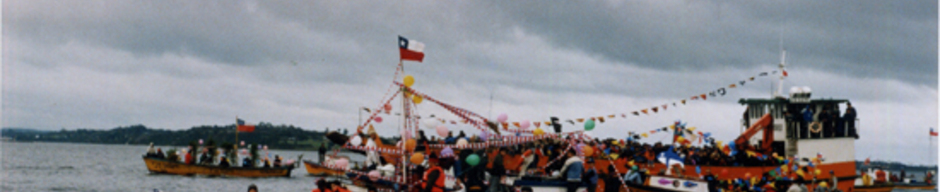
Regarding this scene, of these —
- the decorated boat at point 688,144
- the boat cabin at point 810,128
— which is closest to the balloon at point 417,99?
the decorated boat at point 688,144

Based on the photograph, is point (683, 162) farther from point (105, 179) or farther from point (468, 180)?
point (105, 179)

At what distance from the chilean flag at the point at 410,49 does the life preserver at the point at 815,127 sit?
46.0 feet

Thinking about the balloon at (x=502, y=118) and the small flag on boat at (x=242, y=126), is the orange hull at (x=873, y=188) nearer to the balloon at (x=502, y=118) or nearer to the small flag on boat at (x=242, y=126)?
the balloon at (x=502, y=118)

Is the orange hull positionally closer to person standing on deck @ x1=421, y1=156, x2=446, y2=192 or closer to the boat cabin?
the boat cabin

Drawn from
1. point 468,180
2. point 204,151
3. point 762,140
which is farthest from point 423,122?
point 204,151

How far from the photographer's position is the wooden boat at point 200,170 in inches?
2016

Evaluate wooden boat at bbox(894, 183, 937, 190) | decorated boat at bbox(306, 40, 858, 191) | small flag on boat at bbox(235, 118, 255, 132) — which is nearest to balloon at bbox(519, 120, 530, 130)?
decorated boat at bbox(306, 40, 858, 191)

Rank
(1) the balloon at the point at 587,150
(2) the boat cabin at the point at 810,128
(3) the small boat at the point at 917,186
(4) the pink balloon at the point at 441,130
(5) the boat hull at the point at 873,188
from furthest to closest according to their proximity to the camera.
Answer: (3) the small boat at the point at 917,186 → (5) the boat hull at the point at 873,188 → (2) the boat cabin at the point at 810,128 → (4) the pink balloon at the point at 441,130 → (1) the balloon at the point at 587,150

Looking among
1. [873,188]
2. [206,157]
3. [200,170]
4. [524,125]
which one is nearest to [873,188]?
[873,188]

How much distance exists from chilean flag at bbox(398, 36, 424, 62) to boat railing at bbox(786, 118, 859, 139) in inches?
527

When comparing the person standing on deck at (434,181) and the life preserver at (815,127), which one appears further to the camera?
the life preserver at (815,127)

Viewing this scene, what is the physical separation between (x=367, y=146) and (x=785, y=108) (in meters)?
14.4

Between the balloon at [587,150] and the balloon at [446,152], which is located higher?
the balloon at [587,150]

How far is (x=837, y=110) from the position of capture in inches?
1069
